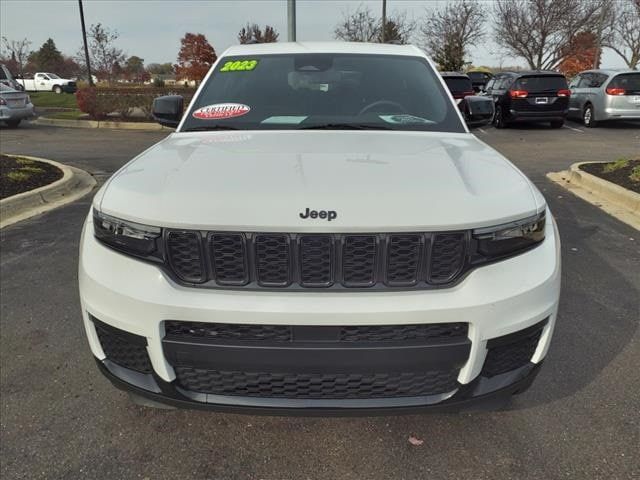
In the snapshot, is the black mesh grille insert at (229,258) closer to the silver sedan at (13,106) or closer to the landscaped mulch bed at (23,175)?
the landscaped mulch bed at (23,175)

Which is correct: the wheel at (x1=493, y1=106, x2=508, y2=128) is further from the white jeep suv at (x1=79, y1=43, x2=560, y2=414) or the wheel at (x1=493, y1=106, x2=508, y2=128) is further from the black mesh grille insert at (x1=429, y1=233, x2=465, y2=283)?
the black mesh grille insert at (x1=429, y1=233, x2=465, y2=283)

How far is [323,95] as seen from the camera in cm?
338

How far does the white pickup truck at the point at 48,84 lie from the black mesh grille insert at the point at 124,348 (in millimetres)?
Answer: 41635

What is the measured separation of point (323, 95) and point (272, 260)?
178 centimetres

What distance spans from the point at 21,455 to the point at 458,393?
6.38 ft

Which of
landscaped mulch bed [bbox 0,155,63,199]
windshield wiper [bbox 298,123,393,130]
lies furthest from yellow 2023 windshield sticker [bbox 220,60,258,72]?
landscaped mulch bed [bbox 0,155,63,199]

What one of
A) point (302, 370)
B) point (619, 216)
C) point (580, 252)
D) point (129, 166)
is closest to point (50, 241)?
point (129, 166)

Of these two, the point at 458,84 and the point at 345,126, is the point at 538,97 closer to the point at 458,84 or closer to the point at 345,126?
the point at 458,84

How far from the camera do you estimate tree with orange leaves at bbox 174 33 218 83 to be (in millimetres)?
42406

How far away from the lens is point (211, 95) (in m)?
3.47

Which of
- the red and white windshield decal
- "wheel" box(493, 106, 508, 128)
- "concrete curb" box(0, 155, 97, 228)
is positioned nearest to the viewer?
the red and white windshield decal

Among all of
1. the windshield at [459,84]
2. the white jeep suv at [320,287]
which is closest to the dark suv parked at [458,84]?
the windshield at [459,84]

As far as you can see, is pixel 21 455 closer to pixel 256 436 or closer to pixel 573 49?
pixel 256 436

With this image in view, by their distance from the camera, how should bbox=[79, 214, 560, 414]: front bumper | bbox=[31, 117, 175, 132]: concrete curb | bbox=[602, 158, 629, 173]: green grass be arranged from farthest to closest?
bbox=[31, 117, 175, 132]: concrete curb → bbox=[602, 158, 629, 173]: green grass → bbox=[79, 214, 560, 414]: front bumper
